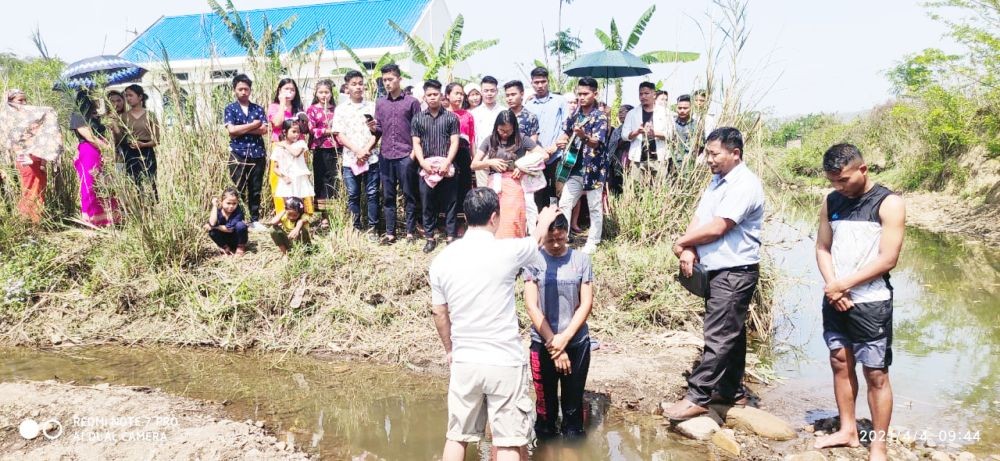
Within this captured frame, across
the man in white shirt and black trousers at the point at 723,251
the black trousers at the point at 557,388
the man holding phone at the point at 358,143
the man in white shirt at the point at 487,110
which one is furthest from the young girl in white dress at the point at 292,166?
the man in white shirt and black trousers at the point at 723,251

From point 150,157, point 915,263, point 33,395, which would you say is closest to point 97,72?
point 150,157

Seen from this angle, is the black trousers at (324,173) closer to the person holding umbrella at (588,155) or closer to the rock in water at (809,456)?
the person holding umbrella at (588,155)

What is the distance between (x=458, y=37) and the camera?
11.2 meters

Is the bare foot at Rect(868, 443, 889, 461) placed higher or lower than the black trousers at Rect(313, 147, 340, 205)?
lower

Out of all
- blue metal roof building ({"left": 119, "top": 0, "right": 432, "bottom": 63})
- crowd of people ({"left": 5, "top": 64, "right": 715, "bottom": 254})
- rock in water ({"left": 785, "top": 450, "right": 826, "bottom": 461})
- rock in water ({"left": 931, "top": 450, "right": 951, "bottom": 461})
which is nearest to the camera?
rock in water ({"left": 785, "top": 450, "right": 826, "bottom": 461})

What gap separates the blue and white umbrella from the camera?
6324mm

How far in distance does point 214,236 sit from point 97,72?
2096mm

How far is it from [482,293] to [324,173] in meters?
4.62

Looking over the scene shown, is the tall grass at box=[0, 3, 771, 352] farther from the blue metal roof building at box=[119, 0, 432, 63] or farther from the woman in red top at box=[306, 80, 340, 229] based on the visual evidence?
the blue metal roof building at box=[119, 0, 432, 63]

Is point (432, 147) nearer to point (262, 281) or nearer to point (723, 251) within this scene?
point (262, 281)

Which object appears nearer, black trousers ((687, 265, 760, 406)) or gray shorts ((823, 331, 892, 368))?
gray shorts ((823, 331, 892, 368))

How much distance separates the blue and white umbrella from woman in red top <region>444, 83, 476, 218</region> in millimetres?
3314
